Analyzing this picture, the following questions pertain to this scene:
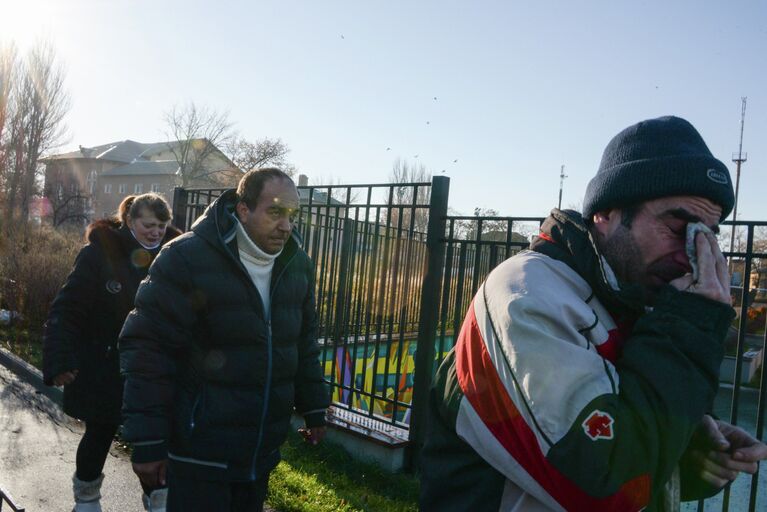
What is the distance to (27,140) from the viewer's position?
93.0 feet

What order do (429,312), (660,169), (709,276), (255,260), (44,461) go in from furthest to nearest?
(44,461), (429,312), (255,260), (660,169), (709,276)

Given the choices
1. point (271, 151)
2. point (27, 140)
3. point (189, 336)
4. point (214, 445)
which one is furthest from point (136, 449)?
point (271, 151)

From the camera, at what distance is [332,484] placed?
438 cm

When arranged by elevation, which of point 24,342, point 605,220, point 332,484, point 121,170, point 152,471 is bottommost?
point 24,342

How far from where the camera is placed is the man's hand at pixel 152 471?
2.37 meters

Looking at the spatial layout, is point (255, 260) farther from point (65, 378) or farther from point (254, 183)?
point (65, 378)

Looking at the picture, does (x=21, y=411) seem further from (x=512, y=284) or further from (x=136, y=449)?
(x=512, y=284)

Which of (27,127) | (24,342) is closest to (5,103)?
(27,127)

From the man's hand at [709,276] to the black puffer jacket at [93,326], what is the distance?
3.19 metres

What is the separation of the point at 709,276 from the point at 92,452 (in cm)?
345

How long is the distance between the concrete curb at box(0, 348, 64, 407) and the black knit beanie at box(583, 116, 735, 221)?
633cm

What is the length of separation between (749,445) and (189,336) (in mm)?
1987

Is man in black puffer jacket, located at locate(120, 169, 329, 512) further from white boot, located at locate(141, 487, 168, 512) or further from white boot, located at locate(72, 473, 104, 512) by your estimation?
white boot, located at locate(72, 473, 104, 512)

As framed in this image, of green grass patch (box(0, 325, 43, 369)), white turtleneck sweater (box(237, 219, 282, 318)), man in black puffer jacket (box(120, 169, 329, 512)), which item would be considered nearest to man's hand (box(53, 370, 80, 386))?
man in black puffer jacket (box(120, 169, 329, 512))
